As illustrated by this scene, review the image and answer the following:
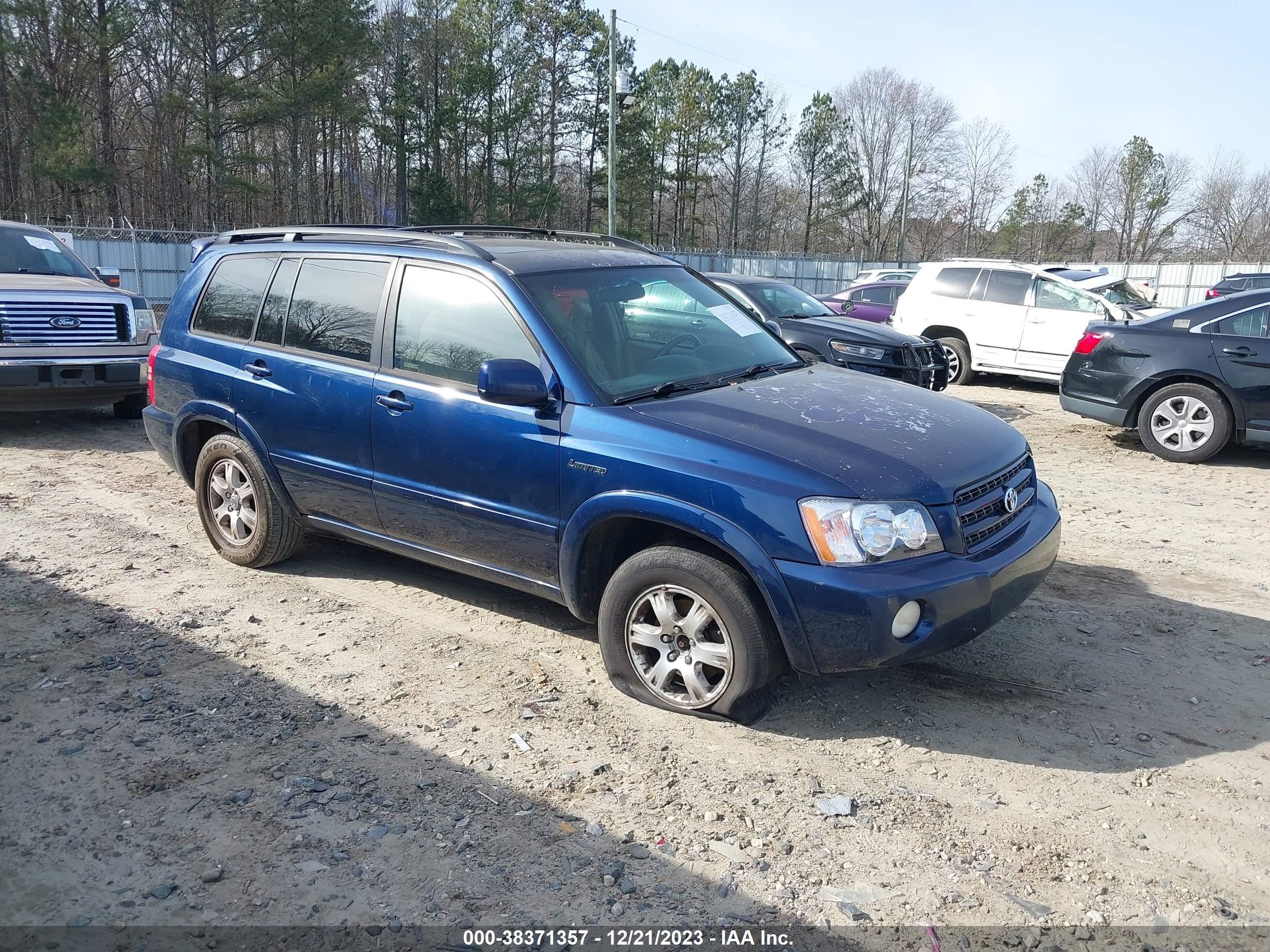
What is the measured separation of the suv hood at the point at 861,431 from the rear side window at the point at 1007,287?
957 centimetres

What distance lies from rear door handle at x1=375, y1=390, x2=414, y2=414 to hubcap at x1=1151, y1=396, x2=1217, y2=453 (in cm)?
728

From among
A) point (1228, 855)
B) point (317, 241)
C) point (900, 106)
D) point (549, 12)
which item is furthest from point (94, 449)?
point (900, 106)

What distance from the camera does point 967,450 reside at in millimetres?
3957

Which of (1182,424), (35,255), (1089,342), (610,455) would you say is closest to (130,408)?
(35,255)

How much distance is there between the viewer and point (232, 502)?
559 centimetres

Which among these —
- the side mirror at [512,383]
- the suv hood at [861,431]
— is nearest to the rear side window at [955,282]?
the suv hood at [861,431]

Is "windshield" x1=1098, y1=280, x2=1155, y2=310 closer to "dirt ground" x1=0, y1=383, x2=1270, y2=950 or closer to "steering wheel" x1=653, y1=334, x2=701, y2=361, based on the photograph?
"dirt ground" x1=0, y1=383, x2=1270, y2=950

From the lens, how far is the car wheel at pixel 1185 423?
28.0 feet

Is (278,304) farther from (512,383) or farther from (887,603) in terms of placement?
(887,603)

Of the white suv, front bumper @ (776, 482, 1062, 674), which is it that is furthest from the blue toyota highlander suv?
the white suv

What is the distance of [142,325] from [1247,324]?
33.4ft

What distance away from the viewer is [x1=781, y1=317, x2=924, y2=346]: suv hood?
34.7 feet

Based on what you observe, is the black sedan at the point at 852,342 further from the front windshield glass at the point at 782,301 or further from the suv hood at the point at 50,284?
the suv hood at the point at 50,284

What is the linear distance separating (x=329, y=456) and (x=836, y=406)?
252cm
